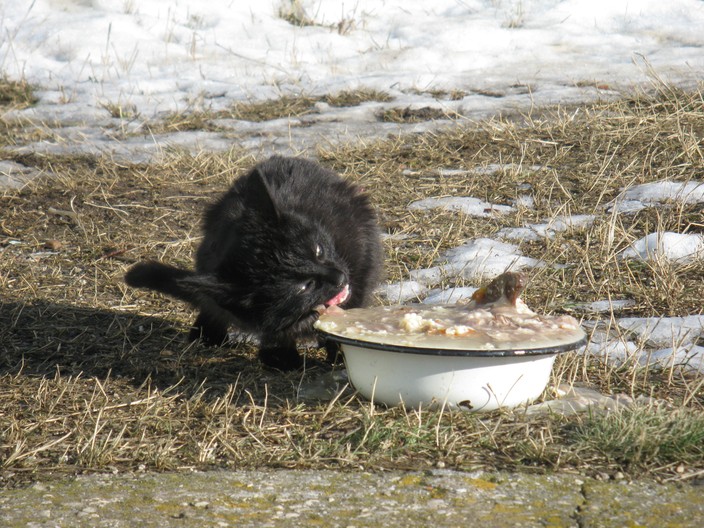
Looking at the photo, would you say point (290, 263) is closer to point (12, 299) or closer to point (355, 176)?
point (12, 299)

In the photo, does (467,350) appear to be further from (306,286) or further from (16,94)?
(16,94)

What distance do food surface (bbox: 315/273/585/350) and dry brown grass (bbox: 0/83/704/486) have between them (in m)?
0.24

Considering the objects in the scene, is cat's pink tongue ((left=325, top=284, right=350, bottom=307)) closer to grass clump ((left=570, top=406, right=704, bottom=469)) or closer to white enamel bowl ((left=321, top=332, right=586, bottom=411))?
white enamel bowl ((left=321, top=332, right=586, bottom=411))

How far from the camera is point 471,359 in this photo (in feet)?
8.14

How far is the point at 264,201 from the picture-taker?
2.97 meters

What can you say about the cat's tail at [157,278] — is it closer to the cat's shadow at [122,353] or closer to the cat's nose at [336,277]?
the cat's shadow at [122,353]

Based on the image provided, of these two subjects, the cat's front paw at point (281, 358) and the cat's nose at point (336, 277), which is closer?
the cat's nose at point (336, 277)

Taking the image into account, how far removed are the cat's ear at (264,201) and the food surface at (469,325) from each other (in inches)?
16.2

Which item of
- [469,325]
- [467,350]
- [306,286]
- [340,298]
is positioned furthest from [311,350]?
[467,350]

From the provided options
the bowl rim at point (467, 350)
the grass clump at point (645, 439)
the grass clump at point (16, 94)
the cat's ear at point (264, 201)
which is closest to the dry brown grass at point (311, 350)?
the grass clump at point (645, 439)

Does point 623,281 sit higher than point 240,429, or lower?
higher

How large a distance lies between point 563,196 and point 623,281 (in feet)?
3.70

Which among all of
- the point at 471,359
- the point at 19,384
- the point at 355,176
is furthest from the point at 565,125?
the point at 19,384

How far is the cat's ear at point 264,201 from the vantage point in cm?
295
